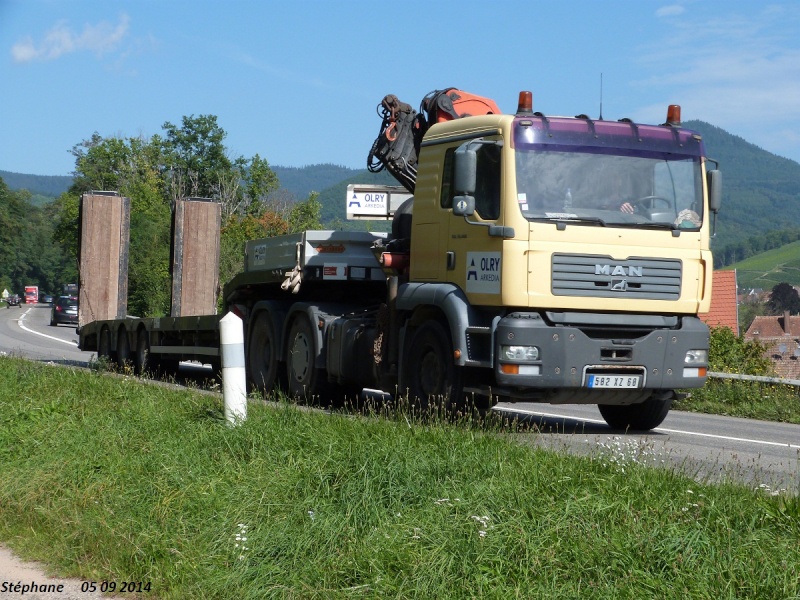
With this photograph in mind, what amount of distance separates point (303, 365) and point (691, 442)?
5.00m

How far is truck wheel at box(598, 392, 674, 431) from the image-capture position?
12.2 meters

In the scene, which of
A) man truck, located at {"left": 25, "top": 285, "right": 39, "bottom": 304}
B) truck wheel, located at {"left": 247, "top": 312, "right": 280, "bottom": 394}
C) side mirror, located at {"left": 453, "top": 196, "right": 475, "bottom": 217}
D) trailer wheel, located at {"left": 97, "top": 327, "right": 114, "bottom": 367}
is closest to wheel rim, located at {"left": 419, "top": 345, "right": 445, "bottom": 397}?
side mirror, located at {"left": 453, "top": 196, "right": 475, "bottom": 217}

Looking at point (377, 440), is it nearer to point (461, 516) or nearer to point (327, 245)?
point (461, 516)

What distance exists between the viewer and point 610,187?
1094 cm

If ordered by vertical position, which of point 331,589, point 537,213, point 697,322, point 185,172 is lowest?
point 331,589

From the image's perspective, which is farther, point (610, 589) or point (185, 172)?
point (185, 172)

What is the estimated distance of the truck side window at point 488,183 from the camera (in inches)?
423

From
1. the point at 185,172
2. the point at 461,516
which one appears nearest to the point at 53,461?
the point at 461,516

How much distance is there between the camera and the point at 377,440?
25.9 ft

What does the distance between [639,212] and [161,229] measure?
33.2 meters

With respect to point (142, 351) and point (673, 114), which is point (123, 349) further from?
point (673, 114)

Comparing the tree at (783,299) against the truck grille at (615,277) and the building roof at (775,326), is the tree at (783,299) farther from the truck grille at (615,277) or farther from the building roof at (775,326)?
the truck grille at (615,277)

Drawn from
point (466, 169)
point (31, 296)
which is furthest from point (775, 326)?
point (466, 169)

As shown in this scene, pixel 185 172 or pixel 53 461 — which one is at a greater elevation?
pixel 185 172
